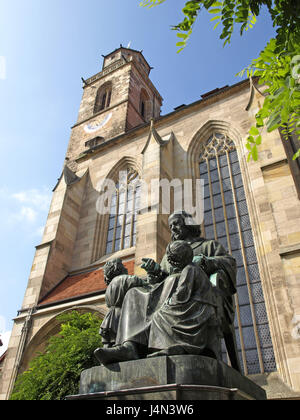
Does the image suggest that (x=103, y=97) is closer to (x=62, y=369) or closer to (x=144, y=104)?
(x=144, y=104)

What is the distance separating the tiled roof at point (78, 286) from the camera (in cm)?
1144

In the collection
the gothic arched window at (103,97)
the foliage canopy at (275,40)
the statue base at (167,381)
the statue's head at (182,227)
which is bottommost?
the statue base at (167,381)

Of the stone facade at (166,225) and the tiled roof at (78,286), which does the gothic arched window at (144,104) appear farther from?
the tiled roof at (78,286)

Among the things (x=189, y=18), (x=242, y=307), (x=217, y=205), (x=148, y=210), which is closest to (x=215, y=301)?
(x=189, y=18)

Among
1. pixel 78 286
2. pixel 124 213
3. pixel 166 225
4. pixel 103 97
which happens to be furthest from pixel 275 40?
pixel 103 97

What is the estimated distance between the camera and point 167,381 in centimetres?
224

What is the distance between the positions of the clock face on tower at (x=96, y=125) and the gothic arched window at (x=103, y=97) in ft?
5.73

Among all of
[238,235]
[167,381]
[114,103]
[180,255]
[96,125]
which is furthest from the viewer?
[114,103]

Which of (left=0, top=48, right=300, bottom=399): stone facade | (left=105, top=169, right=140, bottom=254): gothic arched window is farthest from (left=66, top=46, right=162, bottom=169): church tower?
(left=105, top=169, right=140, bottom=254): gothic arched window

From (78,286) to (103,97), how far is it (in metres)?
18.2

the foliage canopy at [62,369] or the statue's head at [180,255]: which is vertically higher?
the foliage canopy at [62,369]

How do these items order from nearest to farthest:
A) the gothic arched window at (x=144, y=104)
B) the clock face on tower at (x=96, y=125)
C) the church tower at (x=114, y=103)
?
1. the church tower at (x=114, y=103)
2. the clock face on tower at (x=96, y=125)
3. the gothic arched window at (x=144, y=104)

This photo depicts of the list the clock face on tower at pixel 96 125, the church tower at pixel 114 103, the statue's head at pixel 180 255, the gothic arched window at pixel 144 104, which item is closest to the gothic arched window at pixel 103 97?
the church tower at pixel 114 103

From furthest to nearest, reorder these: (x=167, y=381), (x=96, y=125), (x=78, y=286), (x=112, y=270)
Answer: (x=96, y=125), (x=78, y=286), (x=112, y=270), (x=167, y=381)
